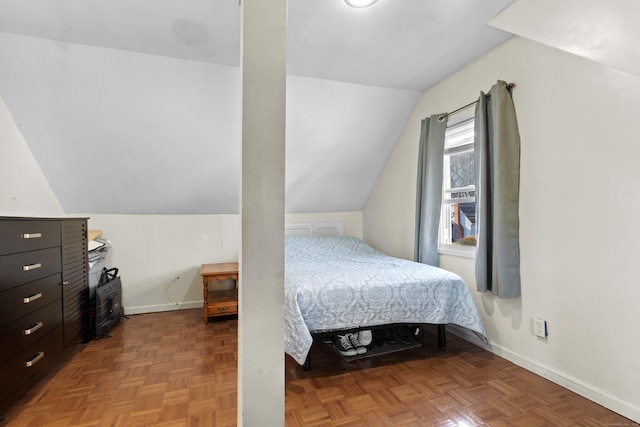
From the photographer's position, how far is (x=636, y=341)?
166 centimetres

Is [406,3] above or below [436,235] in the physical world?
above

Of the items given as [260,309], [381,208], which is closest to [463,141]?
[381,208]

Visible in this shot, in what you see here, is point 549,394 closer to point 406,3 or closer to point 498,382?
point 498,382

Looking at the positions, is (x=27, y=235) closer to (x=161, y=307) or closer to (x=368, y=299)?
(x=161, y=307)

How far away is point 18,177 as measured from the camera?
8.70 feet

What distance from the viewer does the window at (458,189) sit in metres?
2.86

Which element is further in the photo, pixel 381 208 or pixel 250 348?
pixel 381 208

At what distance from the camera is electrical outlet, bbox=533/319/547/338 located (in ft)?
6.93

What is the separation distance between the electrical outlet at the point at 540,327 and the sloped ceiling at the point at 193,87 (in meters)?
2.00

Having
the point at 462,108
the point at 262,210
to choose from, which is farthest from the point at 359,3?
the point at 262,210

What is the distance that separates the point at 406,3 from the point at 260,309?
190 cm

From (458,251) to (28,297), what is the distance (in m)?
3.09

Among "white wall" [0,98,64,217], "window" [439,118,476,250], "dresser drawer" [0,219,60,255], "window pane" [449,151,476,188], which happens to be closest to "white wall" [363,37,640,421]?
"window" [439,118,476,250]

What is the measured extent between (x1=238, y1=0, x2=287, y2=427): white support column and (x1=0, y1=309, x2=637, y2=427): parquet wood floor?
68cm
